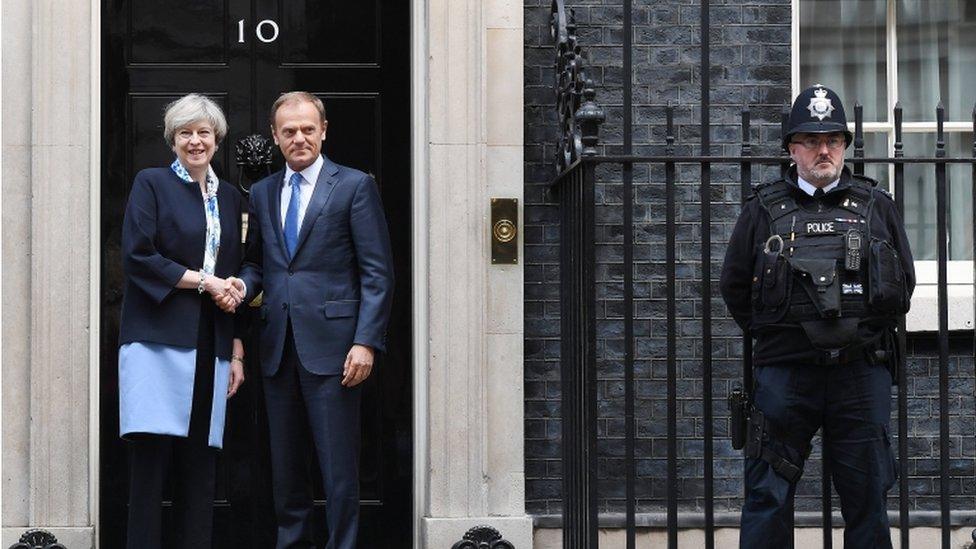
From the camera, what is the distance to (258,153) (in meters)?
7.57

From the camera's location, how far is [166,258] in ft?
20.4

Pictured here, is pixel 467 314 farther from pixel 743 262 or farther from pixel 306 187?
pixel 743 262

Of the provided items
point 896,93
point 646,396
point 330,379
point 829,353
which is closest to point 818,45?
point 896,93

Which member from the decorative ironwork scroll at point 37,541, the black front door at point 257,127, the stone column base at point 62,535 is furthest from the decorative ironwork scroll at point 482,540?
the decorative ironwork scroll at point 37,541

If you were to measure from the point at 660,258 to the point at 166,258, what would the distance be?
2.37 meters

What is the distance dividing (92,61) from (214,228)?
1383 mm

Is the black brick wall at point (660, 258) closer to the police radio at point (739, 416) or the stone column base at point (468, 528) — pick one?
the stone column base at point (468, 528)

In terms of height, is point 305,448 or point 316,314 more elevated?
point 316,314

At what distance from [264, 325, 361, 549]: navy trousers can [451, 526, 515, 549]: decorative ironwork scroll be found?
1.01 meters

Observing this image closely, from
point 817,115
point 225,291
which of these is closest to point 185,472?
point 225,291

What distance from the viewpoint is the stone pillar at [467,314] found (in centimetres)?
729

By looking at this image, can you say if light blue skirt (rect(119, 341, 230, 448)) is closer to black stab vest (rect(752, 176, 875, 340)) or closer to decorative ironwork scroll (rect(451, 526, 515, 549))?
decorative ironwork scroll (rect(451, 526, 515, 549))

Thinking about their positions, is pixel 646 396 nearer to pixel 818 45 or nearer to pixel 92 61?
pixel 818 45

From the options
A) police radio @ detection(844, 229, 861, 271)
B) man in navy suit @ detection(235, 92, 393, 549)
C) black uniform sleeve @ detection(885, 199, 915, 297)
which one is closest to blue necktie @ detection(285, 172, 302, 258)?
man in navy suit @ detection(235, 92, 393, 549)
